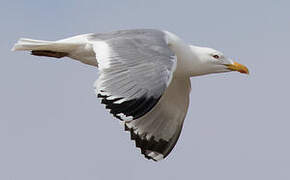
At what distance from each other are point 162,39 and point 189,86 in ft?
6.66

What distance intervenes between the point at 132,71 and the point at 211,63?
119 inches

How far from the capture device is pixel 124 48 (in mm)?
12117

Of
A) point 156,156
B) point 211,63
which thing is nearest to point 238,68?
point 211,63

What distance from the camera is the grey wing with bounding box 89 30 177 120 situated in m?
10.6

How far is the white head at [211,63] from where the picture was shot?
13938 mm

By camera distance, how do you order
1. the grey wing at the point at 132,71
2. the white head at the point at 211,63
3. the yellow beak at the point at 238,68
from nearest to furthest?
the grey wing at the point at 132,71 < the white head at the point at 211,63 < the yellow beak at the point at 238,68

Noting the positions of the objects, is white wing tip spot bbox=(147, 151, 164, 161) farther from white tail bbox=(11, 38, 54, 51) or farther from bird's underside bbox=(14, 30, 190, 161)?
white tail bbox=(11, 38, 54, 51)

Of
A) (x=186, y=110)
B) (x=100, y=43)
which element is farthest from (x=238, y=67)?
(x=100, y=43)

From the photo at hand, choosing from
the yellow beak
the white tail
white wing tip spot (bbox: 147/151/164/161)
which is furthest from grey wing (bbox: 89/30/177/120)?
white wing tip spot (bbox: 147/151/164/161)

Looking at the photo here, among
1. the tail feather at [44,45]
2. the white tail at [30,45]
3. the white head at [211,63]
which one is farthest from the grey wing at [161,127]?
the white tail at [30,45]

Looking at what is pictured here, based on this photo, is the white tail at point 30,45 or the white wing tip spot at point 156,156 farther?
the white wing tip spot at point 156,156

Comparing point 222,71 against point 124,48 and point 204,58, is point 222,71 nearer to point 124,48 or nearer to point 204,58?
point 204,58

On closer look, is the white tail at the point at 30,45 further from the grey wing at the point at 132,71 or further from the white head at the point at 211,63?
the white head at the point at 211,63

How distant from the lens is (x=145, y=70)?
11.3 metres
